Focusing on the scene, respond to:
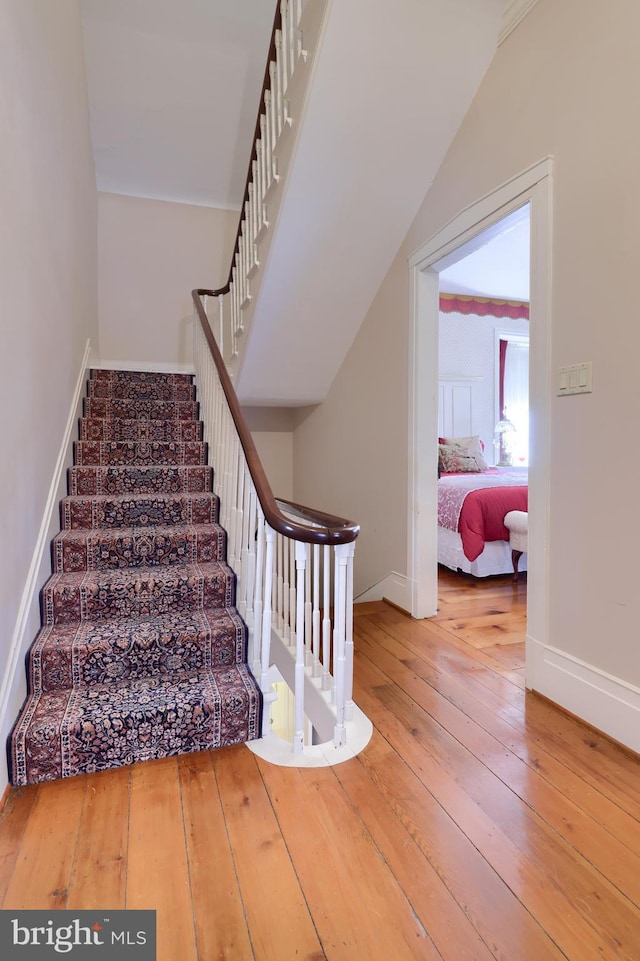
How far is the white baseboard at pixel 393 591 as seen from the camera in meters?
3.21

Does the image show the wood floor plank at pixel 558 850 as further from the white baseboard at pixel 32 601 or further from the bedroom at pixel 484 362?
the bedroom at pixel 484 362

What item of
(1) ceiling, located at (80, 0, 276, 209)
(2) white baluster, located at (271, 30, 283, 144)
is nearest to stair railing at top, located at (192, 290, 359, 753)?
(2) white baluster, located at (271, 30, 283, 144)

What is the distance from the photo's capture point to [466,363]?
692 cm

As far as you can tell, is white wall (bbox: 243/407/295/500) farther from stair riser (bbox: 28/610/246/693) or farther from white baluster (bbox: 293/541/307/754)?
white baluster (bbox: 293/541/307/754)

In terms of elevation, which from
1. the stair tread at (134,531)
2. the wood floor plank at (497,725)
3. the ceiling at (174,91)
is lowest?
the wood floor plank at (497,725)

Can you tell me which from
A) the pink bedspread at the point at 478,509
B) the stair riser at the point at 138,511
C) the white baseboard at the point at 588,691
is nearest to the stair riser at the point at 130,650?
the stair riser at the point at 138,511

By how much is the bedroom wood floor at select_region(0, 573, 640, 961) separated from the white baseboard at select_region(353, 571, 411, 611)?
1.17m

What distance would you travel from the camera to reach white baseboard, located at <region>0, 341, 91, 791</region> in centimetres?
169

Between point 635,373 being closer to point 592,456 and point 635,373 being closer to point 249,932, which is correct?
point 592,456

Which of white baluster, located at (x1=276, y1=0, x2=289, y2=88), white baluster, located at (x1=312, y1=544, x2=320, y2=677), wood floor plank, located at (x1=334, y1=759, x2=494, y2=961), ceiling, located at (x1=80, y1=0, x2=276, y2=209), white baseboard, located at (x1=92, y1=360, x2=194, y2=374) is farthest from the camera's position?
white baseboard, located at (x1=92, y1=360, x2=194, y2=374)

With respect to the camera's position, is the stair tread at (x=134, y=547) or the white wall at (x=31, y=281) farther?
the stair tread at (x=134, y=547)

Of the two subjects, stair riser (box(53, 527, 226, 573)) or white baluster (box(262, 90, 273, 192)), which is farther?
white baluster (box(262, 90, 273, 192))

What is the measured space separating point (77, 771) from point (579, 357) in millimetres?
2310

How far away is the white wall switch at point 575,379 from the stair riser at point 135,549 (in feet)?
5.65
